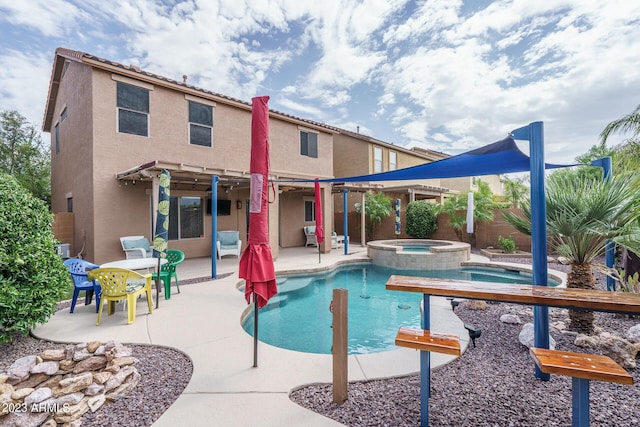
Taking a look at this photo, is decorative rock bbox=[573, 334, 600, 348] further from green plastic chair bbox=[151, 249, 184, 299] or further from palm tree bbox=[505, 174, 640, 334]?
green plastic chair bbox=[151, 249, 184, 299]

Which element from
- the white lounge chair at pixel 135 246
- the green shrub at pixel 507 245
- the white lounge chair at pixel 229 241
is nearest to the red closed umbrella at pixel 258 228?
the white lounge chair at pixel 135 246

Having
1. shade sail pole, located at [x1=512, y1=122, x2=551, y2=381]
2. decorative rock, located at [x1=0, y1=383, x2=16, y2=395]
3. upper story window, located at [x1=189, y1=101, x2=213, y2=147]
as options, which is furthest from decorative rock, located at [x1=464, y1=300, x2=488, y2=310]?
upper story window, located at [x1=189, y1=101, x2=213, y2=147]

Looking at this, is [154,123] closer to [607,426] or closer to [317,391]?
[317,391]

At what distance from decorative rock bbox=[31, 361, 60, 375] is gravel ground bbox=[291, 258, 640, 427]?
2483 mm

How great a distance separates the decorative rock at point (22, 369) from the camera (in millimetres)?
2791

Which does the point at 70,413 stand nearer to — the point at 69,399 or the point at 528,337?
the point at 69,399

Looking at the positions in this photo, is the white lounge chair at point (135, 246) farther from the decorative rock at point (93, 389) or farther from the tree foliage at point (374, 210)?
the tree foliage at point (374, 210)

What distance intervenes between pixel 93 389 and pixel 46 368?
0.74 meters

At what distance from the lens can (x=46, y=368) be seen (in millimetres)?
2904

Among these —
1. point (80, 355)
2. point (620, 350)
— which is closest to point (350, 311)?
point (620, 350)

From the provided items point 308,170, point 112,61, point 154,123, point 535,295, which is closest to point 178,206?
point 154,123

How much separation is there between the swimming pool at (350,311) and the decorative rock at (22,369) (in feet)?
8.80

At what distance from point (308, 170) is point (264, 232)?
35.5ft

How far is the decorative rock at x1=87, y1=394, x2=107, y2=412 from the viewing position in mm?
2494
